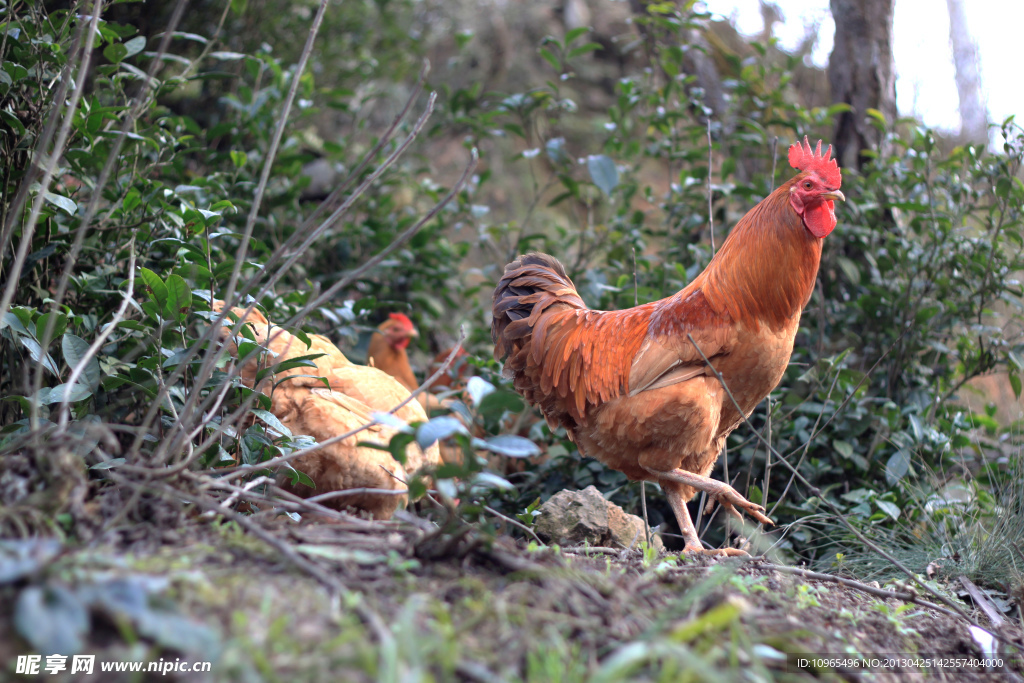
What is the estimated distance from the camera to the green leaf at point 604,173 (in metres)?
5.04

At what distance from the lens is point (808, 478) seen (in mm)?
4395

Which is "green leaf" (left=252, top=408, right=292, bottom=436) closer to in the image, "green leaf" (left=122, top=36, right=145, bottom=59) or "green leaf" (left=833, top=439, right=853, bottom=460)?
"green leaf" (left=122, top=36, right=145, bottom=59)

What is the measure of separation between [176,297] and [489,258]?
462cm

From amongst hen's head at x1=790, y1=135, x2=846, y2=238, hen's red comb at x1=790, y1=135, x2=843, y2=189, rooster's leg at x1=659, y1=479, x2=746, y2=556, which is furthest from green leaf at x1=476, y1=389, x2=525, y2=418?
hen's red comb at x1=790, y1=135, x2=843, y2=189

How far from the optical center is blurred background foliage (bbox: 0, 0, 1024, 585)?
3012mm

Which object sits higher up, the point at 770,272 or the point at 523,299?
the point at 770,272

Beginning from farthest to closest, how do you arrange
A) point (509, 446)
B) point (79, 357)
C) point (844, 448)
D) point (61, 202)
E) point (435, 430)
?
point (844, 448), point (61, 202), point (79, 357), point (509, 446), point (435, 430)

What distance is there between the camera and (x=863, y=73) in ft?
18.9

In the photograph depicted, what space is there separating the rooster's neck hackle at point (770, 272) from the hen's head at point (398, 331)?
9.43 ft

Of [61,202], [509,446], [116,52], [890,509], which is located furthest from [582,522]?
[116,52]

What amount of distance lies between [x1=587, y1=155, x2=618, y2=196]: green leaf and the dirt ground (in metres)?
3.44

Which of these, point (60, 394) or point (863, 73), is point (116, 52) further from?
point (863, 73)

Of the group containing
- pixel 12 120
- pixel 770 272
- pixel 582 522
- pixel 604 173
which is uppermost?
pixel 604 173

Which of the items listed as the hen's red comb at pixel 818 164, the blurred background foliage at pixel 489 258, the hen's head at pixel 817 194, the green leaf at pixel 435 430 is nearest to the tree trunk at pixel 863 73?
the blurred background foliage at pixel 489 258
